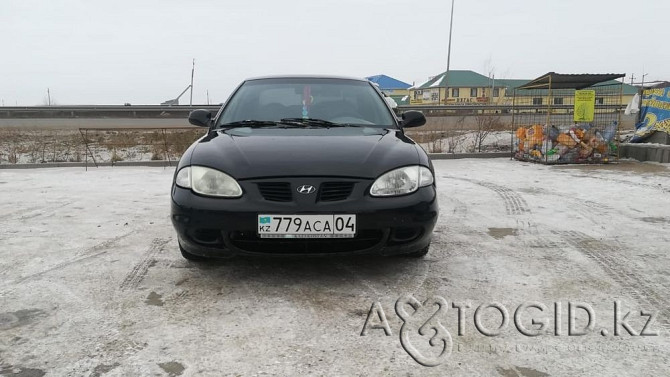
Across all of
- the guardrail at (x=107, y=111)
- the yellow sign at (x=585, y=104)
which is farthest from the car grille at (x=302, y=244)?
the guardrail at (x=107, y=111)

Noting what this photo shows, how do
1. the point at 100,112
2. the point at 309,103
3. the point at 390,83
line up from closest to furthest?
1. the point at 309,103
2. the point at 100,112
3. the point at 390,83

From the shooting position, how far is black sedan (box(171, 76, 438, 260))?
276 centimetres

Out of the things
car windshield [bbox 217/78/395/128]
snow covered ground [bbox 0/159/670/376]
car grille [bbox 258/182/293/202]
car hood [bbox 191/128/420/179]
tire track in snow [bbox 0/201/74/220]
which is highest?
car windshield [bbox 217/78/395/128]

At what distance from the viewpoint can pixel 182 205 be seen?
9.59 feet

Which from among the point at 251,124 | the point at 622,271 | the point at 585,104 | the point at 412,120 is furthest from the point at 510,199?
the point at 585,104

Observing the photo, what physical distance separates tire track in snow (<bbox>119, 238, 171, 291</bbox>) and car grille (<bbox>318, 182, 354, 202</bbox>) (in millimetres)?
1302

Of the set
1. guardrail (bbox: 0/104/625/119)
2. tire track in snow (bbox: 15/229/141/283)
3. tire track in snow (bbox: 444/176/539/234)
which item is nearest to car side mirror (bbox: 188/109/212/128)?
tire track in snow (bbox: 15/229/141/283)

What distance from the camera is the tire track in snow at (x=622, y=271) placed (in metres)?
2.71

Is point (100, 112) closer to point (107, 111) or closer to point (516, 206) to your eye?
point (107, 111)

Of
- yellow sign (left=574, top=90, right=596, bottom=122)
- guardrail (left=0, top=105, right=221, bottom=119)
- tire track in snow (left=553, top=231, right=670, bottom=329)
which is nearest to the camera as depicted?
tire track in snow (left=553, top=231, right=670, bottom=329)

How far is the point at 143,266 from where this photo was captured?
339 centimetres

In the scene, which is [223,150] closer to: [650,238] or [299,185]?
[299,185]

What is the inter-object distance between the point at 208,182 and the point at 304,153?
603 mm

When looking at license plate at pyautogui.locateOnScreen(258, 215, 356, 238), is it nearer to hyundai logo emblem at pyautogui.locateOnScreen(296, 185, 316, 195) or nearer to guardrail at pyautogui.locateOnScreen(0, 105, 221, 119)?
hyundai logo emblem at pyautogui.locateOnScreen(296, 185, 316, 195)
